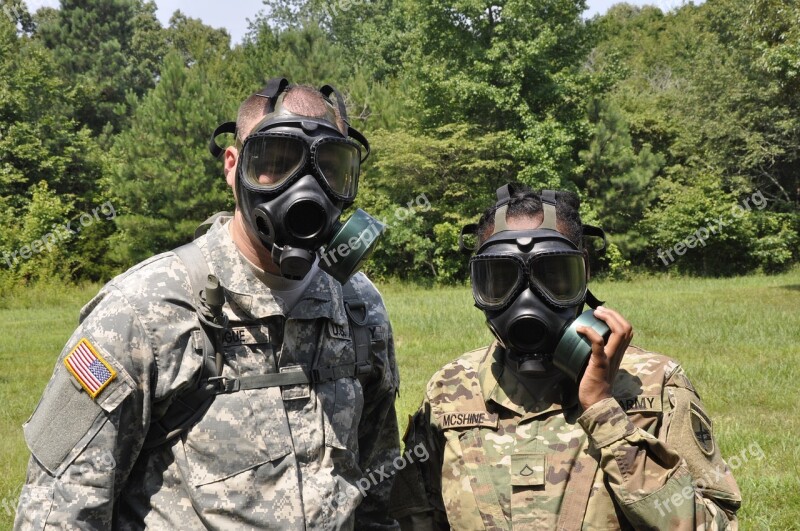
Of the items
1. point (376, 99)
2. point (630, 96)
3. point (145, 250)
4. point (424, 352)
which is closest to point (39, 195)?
point (145, 250)

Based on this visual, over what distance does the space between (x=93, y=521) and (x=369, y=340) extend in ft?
3.48

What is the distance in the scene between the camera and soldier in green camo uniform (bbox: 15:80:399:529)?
2227 mm

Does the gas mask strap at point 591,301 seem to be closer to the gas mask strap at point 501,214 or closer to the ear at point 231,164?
the gas mask strap at point 501,214

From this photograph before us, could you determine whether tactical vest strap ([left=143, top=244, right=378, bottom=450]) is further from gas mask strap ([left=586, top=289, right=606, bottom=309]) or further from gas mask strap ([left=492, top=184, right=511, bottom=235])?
gas mask strap ([left=586, top=289, right=606, bottom=309])

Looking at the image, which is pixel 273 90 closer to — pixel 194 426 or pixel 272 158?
pixel 272 158

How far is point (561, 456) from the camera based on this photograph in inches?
109

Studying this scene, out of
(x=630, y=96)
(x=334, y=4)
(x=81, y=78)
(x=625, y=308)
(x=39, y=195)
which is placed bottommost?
(x=625, y=308)

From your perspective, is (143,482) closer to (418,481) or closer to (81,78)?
(418,481)

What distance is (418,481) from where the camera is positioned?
119 inches

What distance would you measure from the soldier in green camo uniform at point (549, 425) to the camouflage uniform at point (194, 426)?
1.48 feet

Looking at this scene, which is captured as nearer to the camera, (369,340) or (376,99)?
(369,340)

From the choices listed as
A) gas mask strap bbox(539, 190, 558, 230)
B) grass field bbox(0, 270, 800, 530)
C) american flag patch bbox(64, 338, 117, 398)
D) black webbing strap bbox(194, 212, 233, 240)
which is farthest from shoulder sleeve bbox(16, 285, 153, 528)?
grass field bbox(0, 270, 800, 530)

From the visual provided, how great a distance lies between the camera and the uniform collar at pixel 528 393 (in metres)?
2.89

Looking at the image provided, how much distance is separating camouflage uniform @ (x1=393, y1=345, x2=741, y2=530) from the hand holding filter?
14 centimetres
